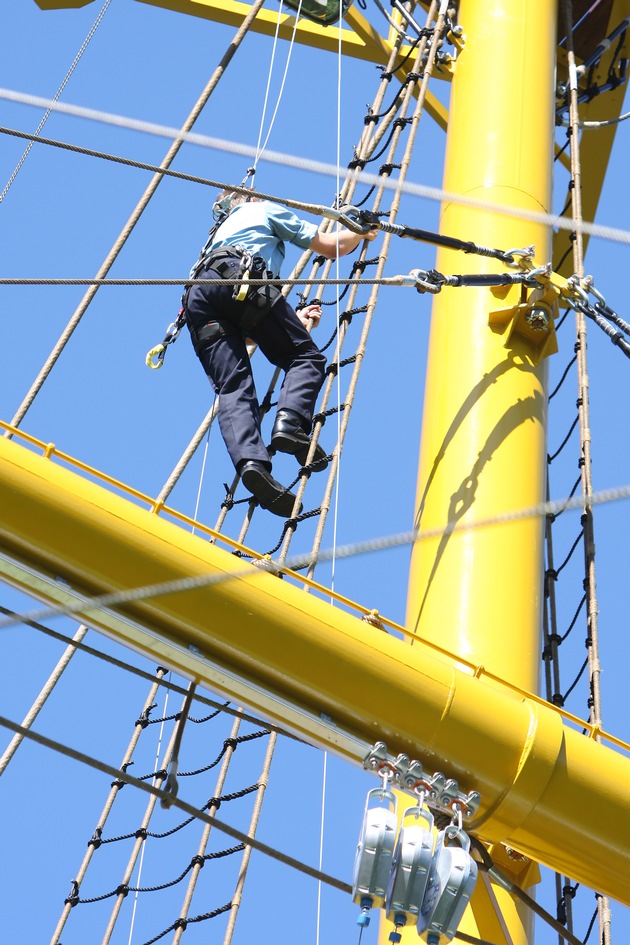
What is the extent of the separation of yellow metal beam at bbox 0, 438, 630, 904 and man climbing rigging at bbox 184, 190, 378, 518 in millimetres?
1418

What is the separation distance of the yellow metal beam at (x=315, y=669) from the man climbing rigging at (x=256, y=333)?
1418 millimetres

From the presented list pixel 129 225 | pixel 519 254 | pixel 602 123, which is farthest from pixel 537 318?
pixel 602 123

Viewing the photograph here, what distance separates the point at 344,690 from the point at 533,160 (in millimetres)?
2825

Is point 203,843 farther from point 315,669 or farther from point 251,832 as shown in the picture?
point 315,669

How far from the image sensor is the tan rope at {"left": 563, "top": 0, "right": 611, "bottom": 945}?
5.84 meters

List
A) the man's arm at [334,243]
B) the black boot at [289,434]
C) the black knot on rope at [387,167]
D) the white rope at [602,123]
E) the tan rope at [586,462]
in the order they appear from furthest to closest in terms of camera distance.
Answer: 1. the white rope at [602,123]
2. the black knot on rope at [387,167]
3. the man's arm at [334,243]
4. the black boot at [289,434]
5. the tan rope at [586,462]

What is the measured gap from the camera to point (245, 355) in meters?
6.46

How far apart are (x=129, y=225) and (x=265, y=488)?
1256mm

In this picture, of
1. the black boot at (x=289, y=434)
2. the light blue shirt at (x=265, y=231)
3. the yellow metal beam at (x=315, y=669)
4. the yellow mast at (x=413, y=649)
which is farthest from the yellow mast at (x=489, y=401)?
the light blue shirt at (x=265, y=231)

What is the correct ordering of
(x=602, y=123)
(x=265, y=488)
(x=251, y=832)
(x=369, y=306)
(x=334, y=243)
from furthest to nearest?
(x=602, y=123) < (x=369, y=306) < (x=334, y=243) < (x=265, y=488) < (x=251, y=832)

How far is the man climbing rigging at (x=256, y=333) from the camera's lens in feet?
20.1

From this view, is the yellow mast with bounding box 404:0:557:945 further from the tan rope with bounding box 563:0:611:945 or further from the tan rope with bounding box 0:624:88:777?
the tan rope with bounding box 0:624:88:777

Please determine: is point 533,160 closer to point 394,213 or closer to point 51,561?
point 394,213

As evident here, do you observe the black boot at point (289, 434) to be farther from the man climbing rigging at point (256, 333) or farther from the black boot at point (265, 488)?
the black boot at point (265, 488)
